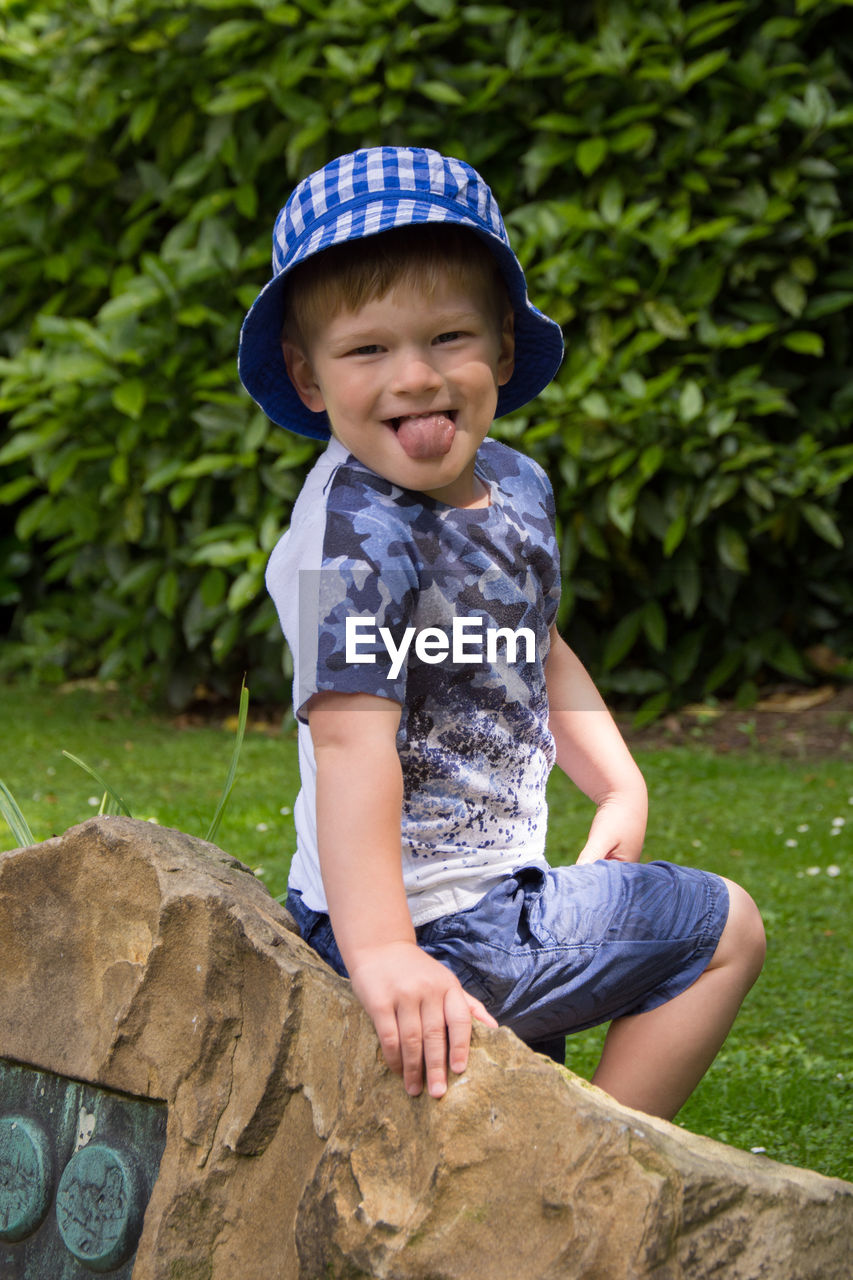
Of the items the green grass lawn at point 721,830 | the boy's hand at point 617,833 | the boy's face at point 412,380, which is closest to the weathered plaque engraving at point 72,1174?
the boy's hand at point 617,833

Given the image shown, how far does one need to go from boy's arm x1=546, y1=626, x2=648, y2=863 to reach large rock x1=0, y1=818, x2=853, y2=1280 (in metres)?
0.57

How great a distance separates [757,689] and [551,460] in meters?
1.28

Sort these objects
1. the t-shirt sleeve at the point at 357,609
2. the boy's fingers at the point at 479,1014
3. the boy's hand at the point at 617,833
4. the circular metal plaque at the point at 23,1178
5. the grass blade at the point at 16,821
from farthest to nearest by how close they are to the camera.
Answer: the grass blade at the point at 16,821 < the boy's hand at the point at 617,833 < the circular metal plaque at the point at 23,1178 < the t-shirt sleeve at the point at 357,609 < the boy's fingers at the point at 479,1014

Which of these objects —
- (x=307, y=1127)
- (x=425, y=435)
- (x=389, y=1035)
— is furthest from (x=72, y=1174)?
(x=425, y=435)

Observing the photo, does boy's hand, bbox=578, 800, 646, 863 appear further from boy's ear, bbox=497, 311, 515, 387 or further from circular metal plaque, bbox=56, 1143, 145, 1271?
circular metal plaque, bbox=56, 1143, 145, 1271

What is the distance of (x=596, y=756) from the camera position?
218 centimetres

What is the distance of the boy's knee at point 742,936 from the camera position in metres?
1.88

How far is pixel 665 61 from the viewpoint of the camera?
4.69 meters

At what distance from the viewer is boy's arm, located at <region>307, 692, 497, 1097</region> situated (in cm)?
153

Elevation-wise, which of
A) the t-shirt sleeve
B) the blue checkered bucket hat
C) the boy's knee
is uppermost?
the blue checkered bucket hat

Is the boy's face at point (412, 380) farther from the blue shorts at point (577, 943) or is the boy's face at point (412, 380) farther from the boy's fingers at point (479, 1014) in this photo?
the boy's fingers at point (479, 1014)

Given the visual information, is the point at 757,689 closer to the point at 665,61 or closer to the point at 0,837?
the point at 665,61

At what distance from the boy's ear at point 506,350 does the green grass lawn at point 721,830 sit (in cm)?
139

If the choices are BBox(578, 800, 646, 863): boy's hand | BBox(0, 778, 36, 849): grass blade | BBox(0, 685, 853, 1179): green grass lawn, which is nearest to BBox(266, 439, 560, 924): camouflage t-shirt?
BBox(578, 800, 646, 863): boy's hand
